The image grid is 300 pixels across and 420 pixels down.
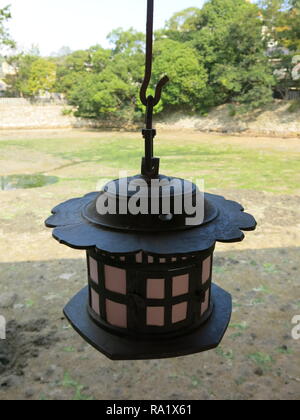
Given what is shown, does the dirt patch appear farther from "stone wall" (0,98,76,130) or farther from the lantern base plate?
"stone wall" (0,98,76,130)

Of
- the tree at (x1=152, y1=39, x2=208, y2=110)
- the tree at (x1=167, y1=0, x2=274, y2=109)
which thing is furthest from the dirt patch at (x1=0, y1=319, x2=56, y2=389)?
the tree at (x1=152, y1=39, x2=208, y2=110)

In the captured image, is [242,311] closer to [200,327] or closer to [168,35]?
[200,327]

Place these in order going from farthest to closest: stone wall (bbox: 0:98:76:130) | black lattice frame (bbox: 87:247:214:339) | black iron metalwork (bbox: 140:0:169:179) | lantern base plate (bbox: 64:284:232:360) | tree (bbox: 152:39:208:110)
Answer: stone wall (bbox: 0:98:76:130) < tree (bbox: 152:39:208:110) < lantern base plate (bbox: 64:284:232:360) < black lattice frame (bbox: 87:247:214:339) < black iron metalwork (bbox: 140:0:169:179)

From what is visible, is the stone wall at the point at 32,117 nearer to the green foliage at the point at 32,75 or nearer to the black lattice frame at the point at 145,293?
the green foliage at the point at 32,75

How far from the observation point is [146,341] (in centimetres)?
308

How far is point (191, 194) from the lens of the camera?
9.43 ft

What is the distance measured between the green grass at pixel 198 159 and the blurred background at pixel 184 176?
0.08 meters

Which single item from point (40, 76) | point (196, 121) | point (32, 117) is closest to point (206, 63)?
point (196, 121)

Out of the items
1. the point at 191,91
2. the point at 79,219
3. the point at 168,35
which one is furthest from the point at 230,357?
the point at 168,35

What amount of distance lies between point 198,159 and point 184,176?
326cm

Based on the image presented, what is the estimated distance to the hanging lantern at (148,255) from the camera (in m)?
2.61

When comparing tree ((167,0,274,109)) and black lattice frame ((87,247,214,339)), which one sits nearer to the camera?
black lattice frame ((87,247,214,339))

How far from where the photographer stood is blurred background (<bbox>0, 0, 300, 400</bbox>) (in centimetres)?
307
